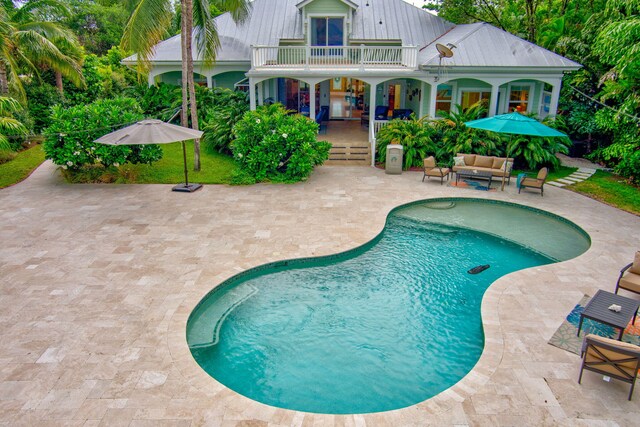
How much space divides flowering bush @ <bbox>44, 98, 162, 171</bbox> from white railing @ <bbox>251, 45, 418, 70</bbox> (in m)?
6.56

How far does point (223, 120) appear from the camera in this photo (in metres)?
19.8

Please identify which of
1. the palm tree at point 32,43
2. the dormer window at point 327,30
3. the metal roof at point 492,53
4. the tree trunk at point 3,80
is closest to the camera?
the palm tree at point 32,43

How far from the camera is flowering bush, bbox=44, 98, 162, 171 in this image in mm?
15062

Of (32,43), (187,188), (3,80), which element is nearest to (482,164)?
(187,188)

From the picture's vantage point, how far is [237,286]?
9.52 metres

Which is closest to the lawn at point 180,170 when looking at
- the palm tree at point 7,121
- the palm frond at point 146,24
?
the palm tree at point 7,121

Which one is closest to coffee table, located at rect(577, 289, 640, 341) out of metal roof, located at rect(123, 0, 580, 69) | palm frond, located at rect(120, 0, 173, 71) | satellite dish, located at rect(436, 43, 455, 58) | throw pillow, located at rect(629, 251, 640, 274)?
throw pillow, located at rect(629, 251, 640, 274)

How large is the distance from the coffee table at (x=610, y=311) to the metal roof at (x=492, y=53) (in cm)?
1367

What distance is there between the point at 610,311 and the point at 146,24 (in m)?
15.8

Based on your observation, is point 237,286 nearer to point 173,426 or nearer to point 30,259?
point 173,426

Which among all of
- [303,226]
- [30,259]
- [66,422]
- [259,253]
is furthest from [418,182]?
[66,422]

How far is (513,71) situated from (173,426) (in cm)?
1889

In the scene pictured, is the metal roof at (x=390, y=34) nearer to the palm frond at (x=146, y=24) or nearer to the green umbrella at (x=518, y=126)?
the green umbrella at (x=518, y=126)

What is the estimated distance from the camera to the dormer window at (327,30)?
22609mm
